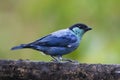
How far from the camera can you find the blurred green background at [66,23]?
19.2ft

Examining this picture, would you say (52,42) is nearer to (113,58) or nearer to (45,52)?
(45,52)

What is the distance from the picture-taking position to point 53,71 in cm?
351

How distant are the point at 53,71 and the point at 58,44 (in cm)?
62

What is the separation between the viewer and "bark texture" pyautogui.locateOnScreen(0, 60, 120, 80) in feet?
11.4

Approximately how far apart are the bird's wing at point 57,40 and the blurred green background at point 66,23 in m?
1.57

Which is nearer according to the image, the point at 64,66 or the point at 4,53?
the point at 64,66

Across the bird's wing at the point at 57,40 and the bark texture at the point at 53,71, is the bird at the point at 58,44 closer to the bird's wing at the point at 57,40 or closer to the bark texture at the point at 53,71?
the bird's wing at the point at 57,40

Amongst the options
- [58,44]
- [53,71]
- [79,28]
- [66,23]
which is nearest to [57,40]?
[58,44]

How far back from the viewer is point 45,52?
13.2 ft

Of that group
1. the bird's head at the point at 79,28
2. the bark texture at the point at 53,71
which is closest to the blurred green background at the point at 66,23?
the bird's head at the point at 79,28

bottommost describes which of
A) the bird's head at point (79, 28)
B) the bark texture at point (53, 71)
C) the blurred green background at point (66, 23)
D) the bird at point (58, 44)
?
the bark texture at point (53, 71)

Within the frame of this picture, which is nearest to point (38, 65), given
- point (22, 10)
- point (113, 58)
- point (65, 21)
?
point (113, 58)

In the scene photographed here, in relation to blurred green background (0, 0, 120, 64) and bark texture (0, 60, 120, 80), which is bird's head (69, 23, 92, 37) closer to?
bark texture (0, 60, 120, 80)

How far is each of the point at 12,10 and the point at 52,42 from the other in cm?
314
